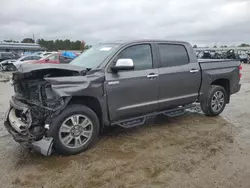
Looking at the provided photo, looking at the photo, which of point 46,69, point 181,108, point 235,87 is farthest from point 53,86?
point 235,87

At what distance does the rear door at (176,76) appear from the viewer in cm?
484

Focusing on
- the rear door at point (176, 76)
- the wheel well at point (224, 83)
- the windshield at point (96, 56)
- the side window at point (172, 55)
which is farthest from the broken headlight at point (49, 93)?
the wheel well at point (224, 83)

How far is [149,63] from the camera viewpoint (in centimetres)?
465

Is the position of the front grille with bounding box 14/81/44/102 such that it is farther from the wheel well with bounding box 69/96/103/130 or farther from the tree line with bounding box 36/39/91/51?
the tree line with bounding box 36/39/91/51

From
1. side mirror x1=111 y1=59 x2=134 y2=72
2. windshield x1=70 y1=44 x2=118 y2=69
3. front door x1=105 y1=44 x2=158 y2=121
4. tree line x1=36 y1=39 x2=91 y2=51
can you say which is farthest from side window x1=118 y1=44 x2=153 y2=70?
tree line x1=36 y1=39 x2=91 y2=51

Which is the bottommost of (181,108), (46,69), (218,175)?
(218,175)

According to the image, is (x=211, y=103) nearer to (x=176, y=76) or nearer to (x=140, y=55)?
(x=176, y=76)

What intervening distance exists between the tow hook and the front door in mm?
1138

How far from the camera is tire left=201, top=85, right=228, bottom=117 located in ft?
19.0

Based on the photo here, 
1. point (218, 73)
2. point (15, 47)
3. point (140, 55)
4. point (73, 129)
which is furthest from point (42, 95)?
point (15, 47)

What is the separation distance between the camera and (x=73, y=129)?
12.4ft

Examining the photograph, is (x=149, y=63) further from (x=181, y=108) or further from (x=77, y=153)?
(x=77, y=153)

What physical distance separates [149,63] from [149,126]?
151 cm

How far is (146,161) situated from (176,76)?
6.81 ft
